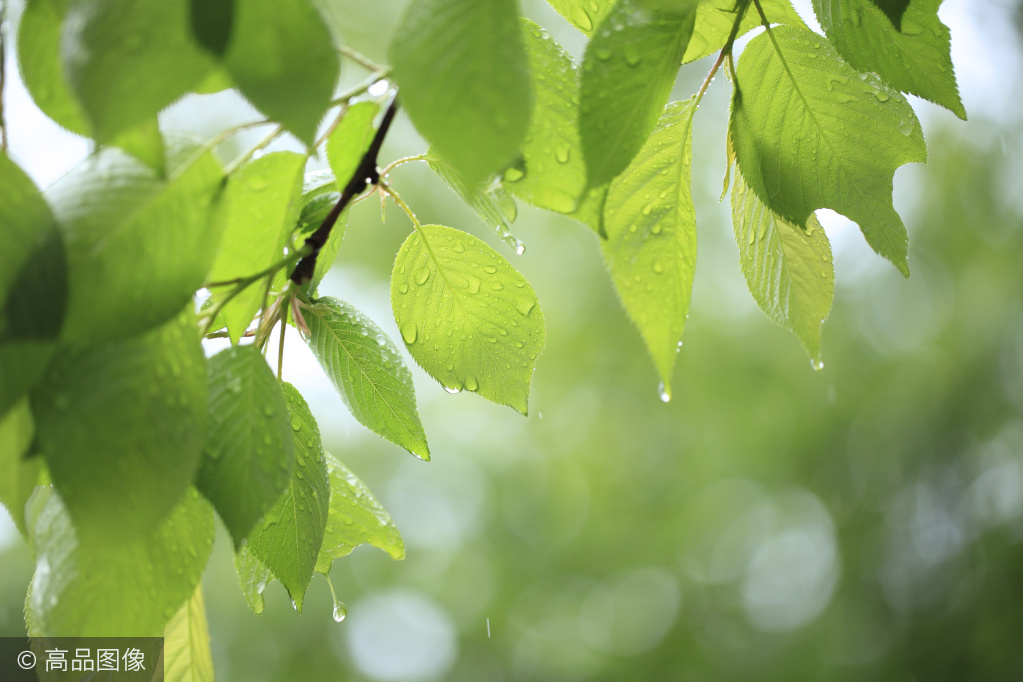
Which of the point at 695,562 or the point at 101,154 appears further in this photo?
the point at 695,562

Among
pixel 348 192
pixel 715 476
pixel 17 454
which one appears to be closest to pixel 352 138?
pixel 348 192

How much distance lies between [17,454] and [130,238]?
7 cm

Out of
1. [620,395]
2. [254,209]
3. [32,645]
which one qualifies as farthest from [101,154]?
[620,395]

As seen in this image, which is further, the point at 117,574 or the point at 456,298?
the point at 456,298

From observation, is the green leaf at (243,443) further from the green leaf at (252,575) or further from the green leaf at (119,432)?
the green leaf at (252,575)

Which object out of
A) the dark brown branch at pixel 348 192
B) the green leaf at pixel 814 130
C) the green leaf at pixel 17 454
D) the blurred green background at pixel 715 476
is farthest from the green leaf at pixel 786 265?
the blurred green background at pixel 715 476

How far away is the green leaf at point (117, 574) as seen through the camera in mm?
172

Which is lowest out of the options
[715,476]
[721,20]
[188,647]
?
[715,476]

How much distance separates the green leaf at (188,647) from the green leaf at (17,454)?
0.12 m

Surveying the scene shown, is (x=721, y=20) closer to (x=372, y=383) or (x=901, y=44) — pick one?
(x=901, y=44)

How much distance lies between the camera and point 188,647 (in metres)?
0.28

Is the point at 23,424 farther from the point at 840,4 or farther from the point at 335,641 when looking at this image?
the point at 335,641

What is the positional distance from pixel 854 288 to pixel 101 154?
13.1ft

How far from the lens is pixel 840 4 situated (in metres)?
0.24
